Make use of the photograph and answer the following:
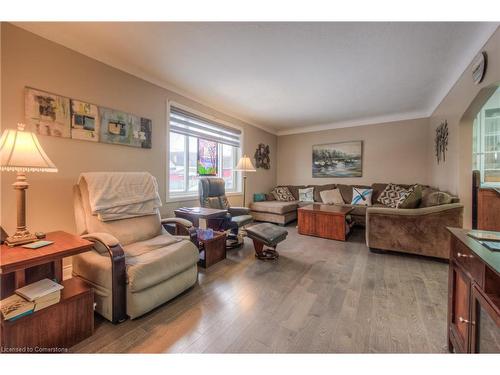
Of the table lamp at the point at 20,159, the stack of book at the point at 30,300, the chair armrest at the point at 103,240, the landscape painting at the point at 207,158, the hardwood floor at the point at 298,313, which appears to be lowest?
the hardwood floor at the point at 298,313

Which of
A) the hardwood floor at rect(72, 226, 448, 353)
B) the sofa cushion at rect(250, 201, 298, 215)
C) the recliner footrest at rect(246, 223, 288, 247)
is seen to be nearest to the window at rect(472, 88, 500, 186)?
the hardwood floor at rect(72, 226, 448, 353)

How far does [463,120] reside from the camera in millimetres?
2523

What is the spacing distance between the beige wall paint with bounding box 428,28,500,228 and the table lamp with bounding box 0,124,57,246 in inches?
140

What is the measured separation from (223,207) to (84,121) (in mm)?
2064

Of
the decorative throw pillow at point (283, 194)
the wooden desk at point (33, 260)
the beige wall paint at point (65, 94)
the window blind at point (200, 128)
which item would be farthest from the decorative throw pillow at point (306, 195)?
the wooden desk at point (33, 260)

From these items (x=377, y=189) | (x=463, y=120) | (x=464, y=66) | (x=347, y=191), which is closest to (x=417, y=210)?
(x=463, y=120)

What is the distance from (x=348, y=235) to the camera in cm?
367

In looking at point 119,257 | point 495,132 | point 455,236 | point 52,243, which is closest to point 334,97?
point 495,132

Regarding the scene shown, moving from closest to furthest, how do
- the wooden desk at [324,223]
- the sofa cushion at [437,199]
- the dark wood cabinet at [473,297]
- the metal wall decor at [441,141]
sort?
the dark wood cabinet at [473,297] < the sofa cushion at [437,199] < the metal wall decor at [441,141] < the wooden desk at [324,223]

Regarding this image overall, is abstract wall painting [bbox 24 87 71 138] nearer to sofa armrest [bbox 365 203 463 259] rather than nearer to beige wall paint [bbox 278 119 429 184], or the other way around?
sofa armrest [bbox 365 203 463 259]

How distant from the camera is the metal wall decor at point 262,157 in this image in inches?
202

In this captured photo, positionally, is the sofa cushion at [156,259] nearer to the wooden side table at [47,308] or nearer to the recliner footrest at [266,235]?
the wooden side table at [47,308]

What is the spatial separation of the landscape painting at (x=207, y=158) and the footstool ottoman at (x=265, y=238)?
1672mm

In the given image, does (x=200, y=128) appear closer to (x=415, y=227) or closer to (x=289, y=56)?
(x=289, y=56)
